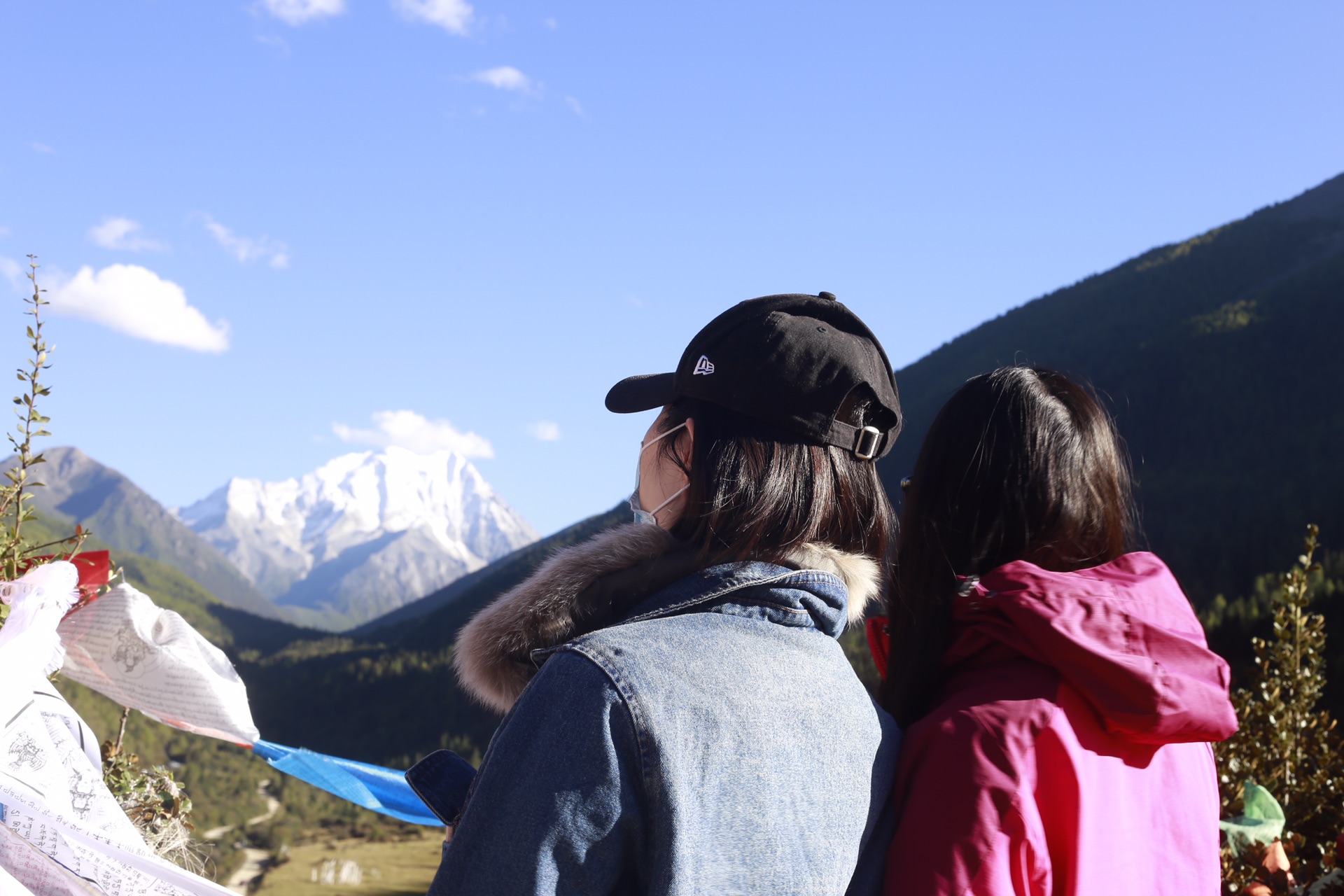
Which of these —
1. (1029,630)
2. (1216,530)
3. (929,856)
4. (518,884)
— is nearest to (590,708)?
(518,884)

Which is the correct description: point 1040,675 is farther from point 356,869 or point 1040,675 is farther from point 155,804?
point 356,869

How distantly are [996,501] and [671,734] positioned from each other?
95 cm

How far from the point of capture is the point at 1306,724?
4.77 m

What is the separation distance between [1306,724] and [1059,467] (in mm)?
4069

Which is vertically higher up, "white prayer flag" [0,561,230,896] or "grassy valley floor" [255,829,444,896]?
"white prayer flag" [0,561,230,896]

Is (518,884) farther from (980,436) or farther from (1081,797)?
(980,436)

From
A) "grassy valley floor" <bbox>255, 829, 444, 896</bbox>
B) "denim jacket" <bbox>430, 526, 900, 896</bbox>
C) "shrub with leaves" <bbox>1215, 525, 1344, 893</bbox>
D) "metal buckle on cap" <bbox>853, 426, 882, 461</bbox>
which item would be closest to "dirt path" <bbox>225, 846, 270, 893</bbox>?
"grassy valley floor" <bbox>255, 829, 444, 896</bbox>

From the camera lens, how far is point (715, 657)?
1.20m

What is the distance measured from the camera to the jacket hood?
4.75 feet

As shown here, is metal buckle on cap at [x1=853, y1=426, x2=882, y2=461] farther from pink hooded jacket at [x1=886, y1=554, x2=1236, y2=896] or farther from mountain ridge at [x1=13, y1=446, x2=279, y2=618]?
mountain ridge at [x1=13, y1=446, x2=279, y2=618]

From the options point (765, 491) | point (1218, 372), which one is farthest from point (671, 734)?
point (1218, 372)

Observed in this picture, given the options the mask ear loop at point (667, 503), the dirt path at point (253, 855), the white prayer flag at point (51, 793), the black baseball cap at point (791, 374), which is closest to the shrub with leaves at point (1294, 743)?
the black baseball cap at point (791, 374)

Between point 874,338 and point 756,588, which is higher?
point 874,338

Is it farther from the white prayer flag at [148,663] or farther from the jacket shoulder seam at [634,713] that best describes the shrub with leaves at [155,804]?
the jacket shoulder seam at [634,713]
